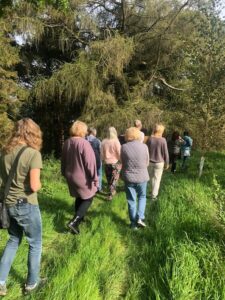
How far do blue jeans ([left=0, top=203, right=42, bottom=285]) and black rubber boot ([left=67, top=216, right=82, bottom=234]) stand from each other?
210 cm

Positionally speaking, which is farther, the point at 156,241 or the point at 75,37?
the point at 75,37

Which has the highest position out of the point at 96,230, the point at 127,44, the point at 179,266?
the point at 127,44

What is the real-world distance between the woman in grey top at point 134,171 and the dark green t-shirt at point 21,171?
9.71 feet

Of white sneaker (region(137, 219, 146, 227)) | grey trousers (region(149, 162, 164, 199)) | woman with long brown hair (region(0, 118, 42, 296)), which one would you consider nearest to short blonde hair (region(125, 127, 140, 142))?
white sneaker (region(137, 219, 146, 227))

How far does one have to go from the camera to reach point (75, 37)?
17.8 meters

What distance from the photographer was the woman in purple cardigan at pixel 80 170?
266 inches

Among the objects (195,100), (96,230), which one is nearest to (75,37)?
(195,100)

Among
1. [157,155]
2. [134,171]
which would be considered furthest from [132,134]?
[157,155]

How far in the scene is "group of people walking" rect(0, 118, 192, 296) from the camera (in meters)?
4.26

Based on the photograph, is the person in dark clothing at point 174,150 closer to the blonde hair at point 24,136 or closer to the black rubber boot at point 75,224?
the black rubber boot at point 75,224

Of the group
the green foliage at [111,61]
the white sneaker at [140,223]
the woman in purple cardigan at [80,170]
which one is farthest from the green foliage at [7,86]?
the white sneaker at [140,223]

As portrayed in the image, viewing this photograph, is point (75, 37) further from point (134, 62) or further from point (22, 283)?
point (22, 283)

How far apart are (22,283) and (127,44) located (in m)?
13.5

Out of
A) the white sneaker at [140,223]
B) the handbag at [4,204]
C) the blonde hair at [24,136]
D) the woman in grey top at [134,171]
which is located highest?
the blonde hair at [24,136]
